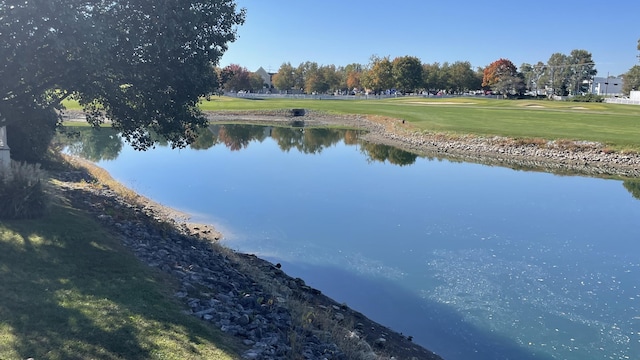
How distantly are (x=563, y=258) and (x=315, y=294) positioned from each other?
36.2 ft

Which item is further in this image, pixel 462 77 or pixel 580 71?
pixel 580 71

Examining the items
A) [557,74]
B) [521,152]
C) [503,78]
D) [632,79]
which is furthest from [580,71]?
[521,152]

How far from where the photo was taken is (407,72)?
482ft

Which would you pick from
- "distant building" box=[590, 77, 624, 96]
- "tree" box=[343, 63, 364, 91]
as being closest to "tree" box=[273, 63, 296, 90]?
"tree" box=[343, 63, 364, 91]

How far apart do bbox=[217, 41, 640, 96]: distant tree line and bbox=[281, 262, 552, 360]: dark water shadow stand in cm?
13349

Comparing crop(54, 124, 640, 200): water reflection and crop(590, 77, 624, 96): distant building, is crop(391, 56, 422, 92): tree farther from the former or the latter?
crop(590, 77, 624, 96): distant building

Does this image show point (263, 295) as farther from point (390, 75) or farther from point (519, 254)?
point (390, 75)

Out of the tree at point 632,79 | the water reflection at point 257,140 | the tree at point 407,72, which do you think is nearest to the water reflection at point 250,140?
the water reflection at point 257,140

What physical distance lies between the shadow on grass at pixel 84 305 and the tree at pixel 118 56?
4.26 meters

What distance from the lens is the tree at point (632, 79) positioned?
143375mm

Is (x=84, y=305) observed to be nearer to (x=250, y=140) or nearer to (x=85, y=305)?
(x=85, y=305)

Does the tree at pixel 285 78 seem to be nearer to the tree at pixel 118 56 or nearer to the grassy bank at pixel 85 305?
the tree at pixel 118 56

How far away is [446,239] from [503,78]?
141 m

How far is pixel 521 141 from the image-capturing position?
167 ft
